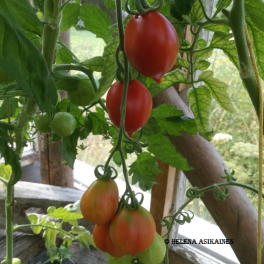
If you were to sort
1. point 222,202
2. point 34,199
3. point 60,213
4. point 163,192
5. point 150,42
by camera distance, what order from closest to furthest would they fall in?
1. point 150,42
2. point 222,202
3. point 60,213
4. point 163,192
5. point 34,199

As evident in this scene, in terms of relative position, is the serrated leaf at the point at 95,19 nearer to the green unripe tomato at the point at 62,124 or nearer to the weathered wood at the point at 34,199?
the green unripe tomato at the point at 62,124

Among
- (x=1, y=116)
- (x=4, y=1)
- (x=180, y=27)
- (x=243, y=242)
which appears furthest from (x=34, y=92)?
(x=243, y=242)

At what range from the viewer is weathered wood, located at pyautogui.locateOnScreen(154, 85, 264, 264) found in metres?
0.54

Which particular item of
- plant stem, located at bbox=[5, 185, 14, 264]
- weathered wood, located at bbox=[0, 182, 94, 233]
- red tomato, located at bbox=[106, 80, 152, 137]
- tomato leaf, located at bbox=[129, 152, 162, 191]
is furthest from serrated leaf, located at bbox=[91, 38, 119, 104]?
weathered wood, located at bbox=[0, 182, 94, 233]

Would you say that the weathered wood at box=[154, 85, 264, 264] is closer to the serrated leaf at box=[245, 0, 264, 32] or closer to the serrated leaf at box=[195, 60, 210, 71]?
the serrated leaf at box=[195, 60, 210, 71]

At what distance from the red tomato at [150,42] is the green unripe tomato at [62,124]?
25cm

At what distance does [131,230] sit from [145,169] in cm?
18

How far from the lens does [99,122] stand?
562mm

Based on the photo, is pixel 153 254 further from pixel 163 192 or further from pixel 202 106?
pixel 163 192

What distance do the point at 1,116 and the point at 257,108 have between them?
51cm

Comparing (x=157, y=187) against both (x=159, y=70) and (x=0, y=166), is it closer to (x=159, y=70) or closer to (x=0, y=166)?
(x=0, y=166)

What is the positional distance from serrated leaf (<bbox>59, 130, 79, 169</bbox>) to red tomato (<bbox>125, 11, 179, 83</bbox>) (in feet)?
1.04

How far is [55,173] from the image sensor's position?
121 cm

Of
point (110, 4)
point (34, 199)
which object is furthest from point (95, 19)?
point (34, 199)
